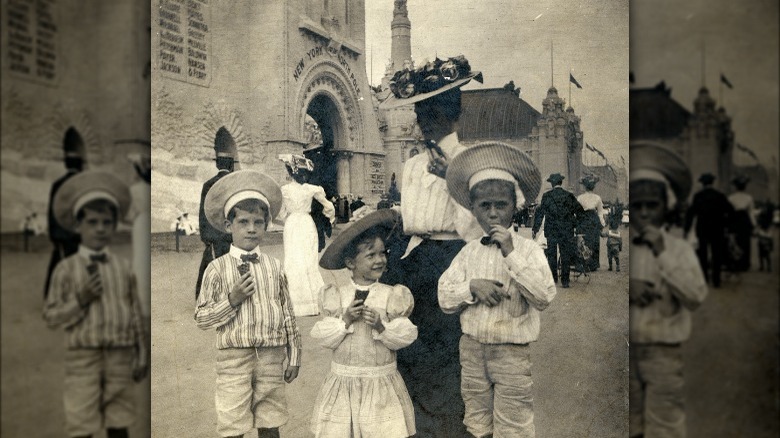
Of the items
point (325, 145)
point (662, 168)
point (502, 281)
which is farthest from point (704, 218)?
point (325, 145)

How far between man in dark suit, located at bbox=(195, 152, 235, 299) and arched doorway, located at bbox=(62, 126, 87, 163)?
34.5 inches

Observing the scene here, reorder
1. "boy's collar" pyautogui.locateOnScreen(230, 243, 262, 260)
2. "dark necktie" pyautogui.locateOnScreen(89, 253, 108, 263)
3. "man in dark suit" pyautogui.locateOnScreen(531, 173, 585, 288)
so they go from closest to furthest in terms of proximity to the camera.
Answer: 1. "man in dark suit" pyautogui.locateOnScreen(531, 173, 585, 288)
2. "boy's collar" pyautogui.locateOnScreen(230, 243, 262, 260)
3. "dark necktie" pyautogui.locateOnScreen(89, 253, 108, 263)

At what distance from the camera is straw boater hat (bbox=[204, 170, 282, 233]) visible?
3.94m

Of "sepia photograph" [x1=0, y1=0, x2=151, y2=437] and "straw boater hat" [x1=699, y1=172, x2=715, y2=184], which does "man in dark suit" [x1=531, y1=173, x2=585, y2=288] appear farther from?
"sepia photograph" [x1=0, y1=0, x2=151, y2=437]

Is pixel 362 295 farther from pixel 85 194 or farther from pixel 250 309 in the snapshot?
pixel 85 194

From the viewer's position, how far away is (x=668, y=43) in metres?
3.66

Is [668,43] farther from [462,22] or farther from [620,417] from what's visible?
[620,417]

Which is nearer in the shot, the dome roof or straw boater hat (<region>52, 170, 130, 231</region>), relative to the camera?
the dome roof

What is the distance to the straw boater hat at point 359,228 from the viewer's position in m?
3.80

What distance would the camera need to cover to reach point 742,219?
3.54m

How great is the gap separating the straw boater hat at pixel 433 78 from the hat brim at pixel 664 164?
0.99 m

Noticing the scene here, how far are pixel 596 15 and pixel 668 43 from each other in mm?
441

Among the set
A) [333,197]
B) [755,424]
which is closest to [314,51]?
[333,197]

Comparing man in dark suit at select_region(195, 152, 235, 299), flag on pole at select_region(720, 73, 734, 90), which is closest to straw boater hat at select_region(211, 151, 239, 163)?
man in dark suit at select_region(195, 152, 235, 299)
